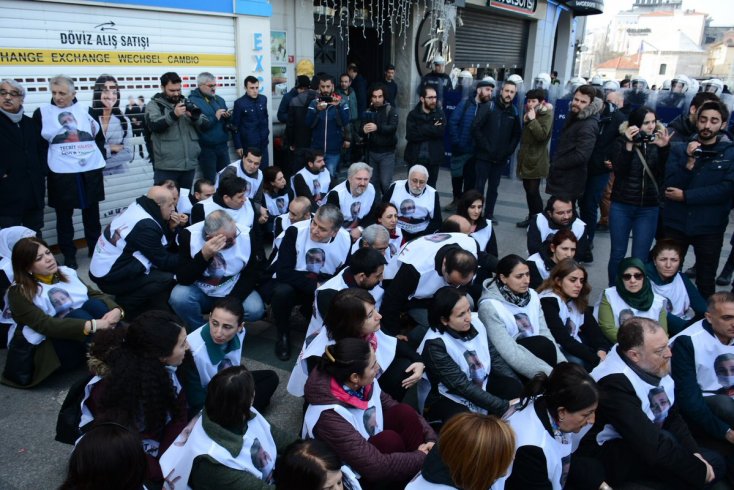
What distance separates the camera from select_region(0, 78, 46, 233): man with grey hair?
4766mm

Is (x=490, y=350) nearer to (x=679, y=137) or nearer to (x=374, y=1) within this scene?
(x=679, y=137)

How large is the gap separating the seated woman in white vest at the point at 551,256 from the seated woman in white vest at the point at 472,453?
2386mm

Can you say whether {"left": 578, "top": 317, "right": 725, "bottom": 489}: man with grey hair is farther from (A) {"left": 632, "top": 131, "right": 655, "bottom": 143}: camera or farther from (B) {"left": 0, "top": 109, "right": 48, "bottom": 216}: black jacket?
(B) {"left": 0, "top": 109, "right": 48, "bottom": 216}: black jacket

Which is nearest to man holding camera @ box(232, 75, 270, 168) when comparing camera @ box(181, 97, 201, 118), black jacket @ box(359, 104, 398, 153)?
camera @ box(181, 97, 201, 118)

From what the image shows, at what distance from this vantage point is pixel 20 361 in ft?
11.5

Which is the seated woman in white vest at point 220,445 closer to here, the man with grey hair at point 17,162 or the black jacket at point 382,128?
the man with grey hair at point 17,162

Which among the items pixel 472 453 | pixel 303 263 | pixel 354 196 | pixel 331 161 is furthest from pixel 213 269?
pixel 331 161

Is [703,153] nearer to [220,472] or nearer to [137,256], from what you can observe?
[220,472]

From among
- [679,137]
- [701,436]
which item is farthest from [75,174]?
[679,137]

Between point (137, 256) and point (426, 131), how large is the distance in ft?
13.8

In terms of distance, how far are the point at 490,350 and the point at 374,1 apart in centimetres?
895

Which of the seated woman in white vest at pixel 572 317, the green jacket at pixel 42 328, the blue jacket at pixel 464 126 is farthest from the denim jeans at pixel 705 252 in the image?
the green jacket at pixel 42 328

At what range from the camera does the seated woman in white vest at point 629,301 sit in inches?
151

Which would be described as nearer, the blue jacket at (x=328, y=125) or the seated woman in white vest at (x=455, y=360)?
the seated woman in white vest at (x=455, y=360)
